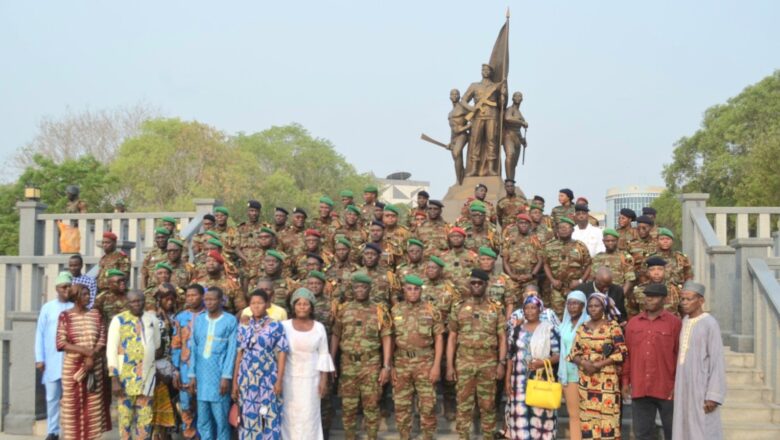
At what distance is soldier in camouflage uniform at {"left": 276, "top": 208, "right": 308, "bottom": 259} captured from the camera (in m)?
10.7

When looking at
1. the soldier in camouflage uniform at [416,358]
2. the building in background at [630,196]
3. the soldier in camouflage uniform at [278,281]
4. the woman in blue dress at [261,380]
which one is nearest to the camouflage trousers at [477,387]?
the soldier in camouflage uniform at [416,358]

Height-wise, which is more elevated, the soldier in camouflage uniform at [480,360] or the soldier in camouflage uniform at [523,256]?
the soldier in camouflage uniform at [523,256]

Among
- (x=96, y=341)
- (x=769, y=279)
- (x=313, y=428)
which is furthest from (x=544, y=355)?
(x=96, y=341)

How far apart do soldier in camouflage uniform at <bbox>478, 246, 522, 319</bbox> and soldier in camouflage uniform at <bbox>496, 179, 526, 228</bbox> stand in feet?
11.3

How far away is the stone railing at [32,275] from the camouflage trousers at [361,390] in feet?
12.2

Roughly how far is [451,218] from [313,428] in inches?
266

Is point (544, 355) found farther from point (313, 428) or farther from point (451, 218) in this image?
point (451, 218)

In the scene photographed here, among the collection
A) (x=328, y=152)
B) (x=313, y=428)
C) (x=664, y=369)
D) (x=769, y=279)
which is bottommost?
(x=313, y=428)

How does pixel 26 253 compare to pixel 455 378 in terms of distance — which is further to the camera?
pixel 26 253

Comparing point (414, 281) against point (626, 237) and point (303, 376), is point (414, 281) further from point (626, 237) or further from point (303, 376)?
point (626, 237)

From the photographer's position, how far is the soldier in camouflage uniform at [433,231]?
10312mm

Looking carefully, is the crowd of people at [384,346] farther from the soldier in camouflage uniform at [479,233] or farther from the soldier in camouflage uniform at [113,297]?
the soldier in camouflage uniform at [479,233]

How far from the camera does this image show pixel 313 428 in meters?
7.73

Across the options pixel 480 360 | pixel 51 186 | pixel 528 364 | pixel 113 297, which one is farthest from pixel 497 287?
pixel 51 186
